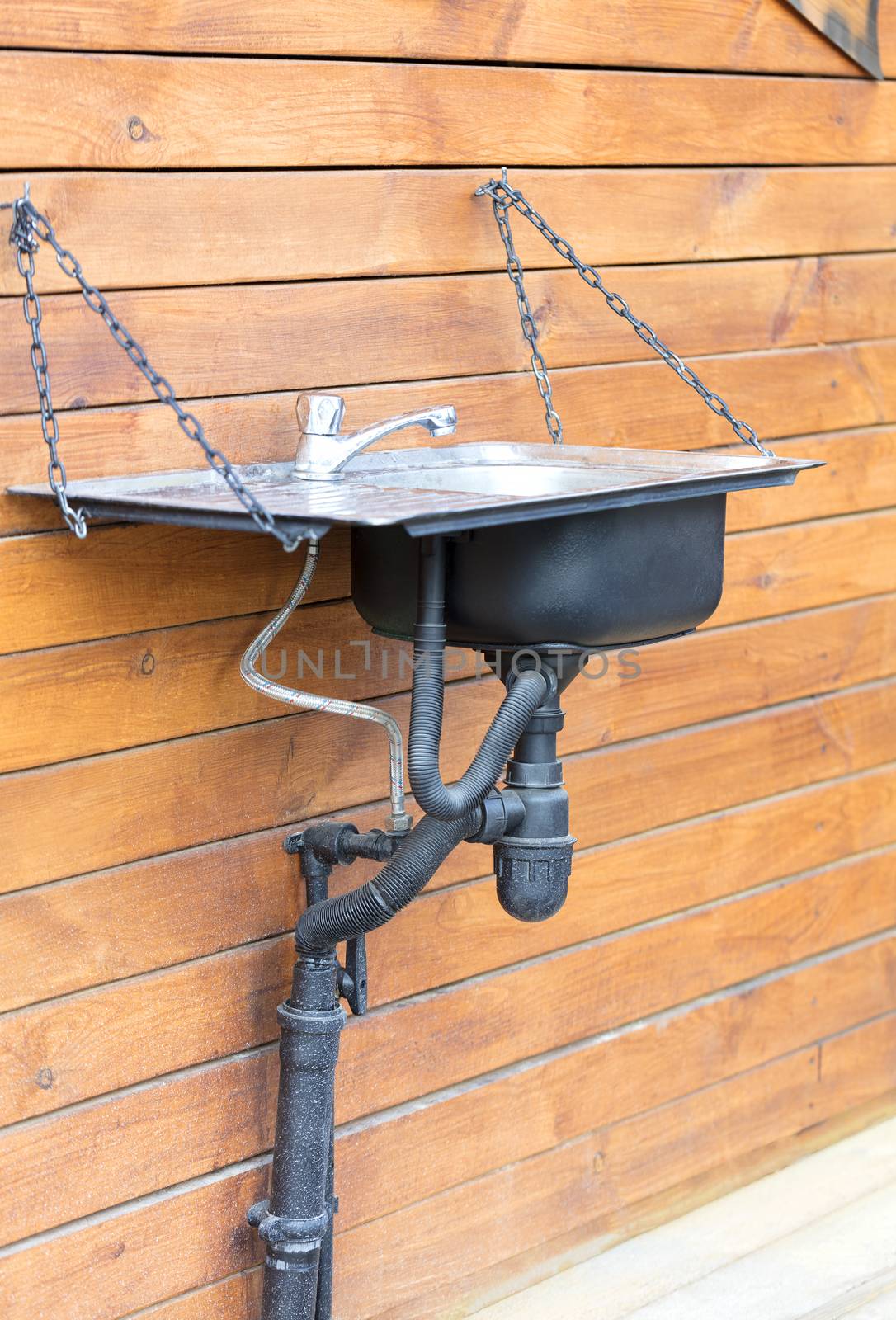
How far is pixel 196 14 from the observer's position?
1456 mm

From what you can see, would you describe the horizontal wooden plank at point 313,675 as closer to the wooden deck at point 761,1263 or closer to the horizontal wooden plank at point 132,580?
the horizontal wooden plank at point 132,580

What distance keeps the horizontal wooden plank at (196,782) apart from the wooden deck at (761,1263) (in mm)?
706

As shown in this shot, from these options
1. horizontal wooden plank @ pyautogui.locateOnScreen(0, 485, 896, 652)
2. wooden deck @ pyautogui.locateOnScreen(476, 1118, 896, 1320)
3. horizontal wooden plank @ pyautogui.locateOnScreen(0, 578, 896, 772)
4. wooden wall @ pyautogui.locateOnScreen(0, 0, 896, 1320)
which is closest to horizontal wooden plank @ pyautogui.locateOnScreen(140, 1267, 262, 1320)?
wooden wall @ pyautogui.locateOnScreen(0, 0, 896, 1320)

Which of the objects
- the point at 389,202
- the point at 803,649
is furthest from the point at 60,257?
the point at 803,649

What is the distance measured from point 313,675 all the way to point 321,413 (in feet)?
1.01

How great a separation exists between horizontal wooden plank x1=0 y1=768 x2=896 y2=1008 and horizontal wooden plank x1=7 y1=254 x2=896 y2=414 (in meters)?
0.48

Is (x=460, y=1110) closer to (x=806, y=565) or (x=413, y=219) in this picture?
(x=806, y=565)

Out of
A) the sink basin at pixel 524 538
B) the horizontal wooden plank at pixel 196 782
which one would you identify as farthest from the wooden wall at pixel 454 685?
the sink basin at pixel 524 538

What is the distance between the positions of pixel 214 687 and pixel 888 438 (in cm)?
111

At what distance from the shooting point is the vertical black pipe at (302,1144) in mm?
1580

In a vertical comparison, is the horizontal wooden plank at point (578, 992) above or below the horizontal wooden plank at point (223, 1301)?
above

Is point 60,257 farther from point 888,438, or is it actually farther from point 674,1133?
point 674,1133

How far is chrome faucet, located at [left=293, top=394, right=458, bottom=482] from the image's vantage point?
4.88ft

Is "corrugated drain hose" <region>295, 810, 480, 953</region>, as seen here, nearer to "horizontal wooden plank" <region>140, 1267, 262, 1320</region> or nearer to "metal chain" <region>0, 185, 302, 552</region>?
"metal chain" <region>0, 185, 302, 552</region>
